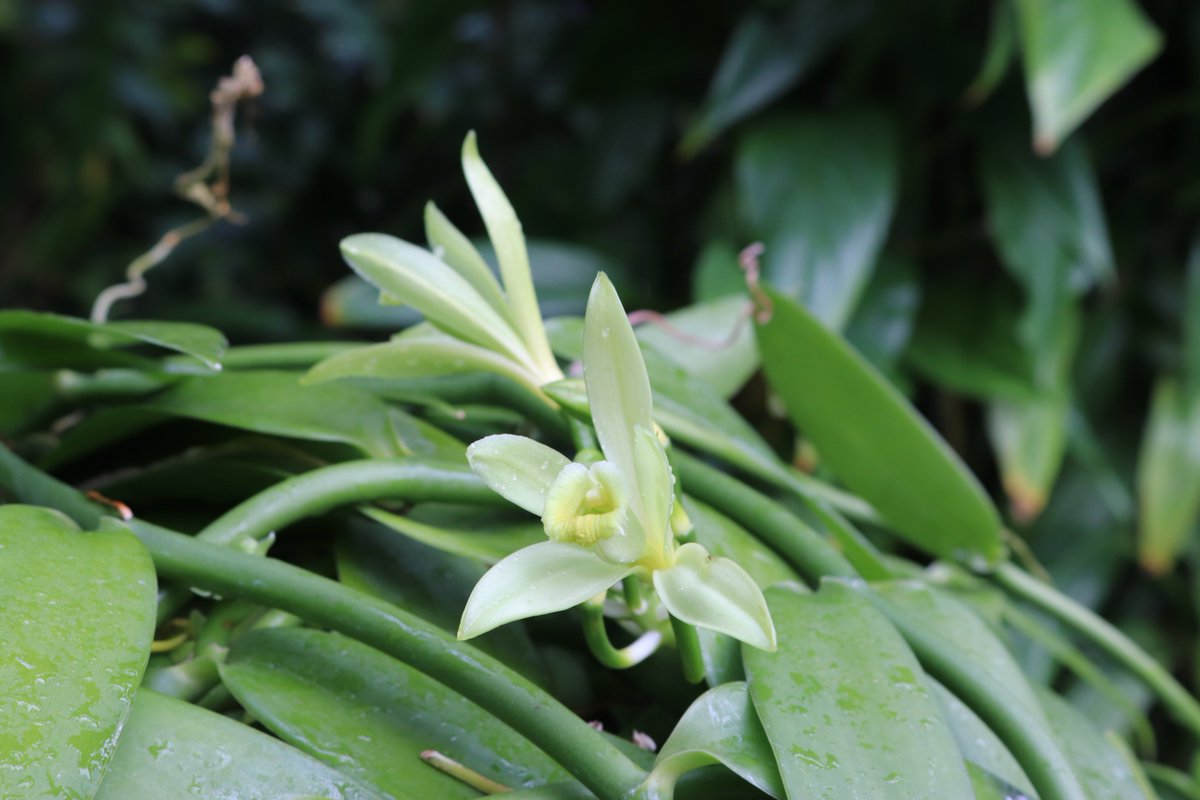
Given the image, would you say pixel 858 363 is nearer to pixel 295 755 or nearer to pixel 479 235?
pixel 295 755

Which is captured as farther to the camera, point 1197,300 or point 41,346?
point 1197,300

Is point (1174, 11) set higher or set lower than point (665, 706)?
higher

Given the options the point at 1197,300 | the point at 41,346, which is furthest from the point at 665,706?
the point at 1197,300

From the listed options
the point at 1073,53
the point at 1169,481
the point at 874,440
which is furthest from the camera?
the point at 1169,481

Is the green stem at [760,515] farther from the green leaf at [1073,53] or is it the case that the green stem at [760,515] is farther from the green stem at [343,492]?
the green leaf at [1073,53]

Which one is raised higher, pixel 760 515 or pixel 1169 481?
pixel 760 515

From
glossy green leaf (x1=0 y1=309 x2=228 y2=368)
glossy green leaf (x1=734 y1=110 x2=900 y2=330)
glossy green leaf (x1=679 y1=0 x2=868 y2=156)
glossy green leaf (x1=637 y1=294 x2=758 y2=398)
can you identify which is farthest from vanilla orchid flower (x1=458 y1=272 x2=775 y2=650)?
glossy green leaf (x1=679 y1=0 x2=868 y2=156)

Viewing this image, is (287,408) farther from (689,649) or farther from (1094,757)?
(1094,757)

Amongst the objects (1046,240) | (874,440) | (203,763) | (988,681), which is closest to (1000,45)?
(1046,240)
